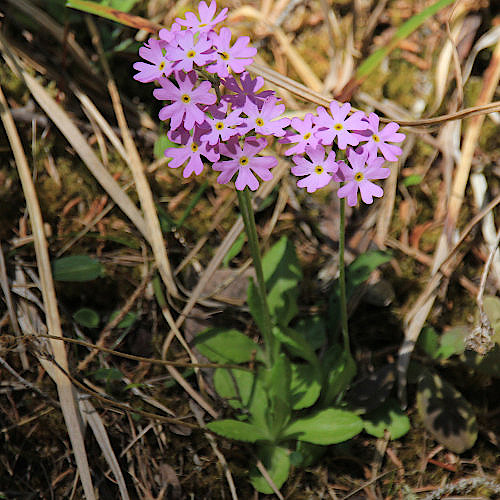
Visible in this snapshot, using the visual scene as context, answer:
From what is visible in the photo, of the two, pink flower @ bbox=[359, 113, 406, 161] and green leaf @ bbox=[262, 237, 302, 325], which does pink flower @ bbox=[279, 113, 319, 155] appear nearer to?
pink flower @ bbox=[359, 113, 406, 161]

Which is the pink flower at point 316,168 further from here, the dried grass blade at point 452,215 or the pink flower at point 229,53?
the dried grass blade at point 452,215

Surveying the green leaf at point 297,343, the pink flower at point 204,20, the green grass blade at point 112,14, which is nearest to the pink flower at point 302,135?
the pink flower at point 204,20

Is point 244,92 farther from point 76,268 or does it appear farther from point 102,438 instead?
point 102,438

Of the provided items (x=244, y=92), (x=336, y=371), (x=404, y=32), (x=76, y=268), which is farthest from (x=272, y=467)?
(x=404, y=32)

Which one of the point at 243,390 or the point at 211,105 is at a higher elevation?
the point at 211,105

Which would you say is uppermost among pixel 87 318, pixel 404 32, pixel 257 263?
pixel 404 32

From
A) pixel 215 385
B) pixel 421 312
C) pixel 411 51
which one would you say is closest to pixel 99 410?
pixel 215 385

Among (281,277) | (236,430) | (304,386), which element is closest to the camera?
(236,430)
